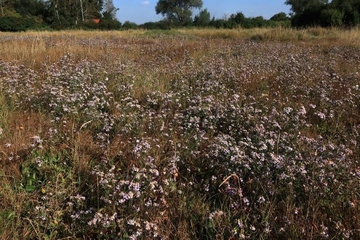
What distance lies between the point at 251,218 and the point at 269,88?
A: 416 cm

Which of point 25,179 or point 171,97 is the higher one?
point 171,97

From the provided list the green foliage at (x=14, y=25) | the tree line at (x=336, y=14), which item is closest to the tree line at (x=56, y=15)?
the green foliage at (x=14, y=25)

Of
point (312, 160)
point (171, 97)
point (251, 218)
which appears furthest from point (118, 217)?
point (171, 97)

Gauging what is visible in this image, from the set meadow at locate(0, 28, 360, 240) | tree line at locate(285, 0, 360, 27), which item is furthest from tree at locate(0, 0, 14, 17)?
meadow at locate(0, 28, 360, 240)

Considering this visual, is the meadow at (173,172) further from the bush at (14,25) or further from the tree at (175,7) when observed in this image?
the tree at (175,7)

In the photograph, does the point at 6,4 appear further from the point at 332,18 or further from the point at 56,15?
the point at 332,18

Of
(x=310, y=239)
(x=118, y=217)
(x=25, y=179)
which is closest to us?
(x=310, y=239)

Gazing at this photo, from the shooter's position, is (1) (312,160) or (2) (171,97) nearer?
(1) (312,160)

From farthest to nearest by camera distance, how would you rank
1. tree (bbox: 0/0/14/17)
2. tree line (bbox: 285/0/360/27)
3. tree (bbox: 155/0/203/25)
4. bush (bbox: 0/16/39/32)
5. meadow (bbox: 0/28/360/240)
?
1. tree (bbox: 155/0/203/25)
2. tree (bbox: 0/0/14/17)
3. bush (bbox: 0/16/39/32)
4. tree line (bbox: 285/0/360/27)
5. meadow (bbox: 0/28/360/240)

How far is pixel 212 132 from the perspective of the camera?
420 centimetres

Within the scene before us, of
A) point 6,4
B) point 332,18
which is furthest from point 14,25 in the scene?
point 332,18

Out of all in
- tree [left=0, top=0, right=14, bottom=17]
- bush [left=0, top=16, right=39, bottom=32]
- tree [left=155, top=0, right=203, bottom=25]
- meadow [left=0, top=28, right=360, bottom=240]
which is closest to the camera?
meadow [left=0, top=28, right=360, bottom=240]

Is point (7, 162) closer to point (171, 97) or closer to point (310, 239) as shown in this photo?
point (171, 97)

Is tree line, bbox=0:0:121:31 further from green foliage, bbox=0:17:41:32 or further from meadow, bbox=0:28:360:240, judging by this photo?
meadow, bbox=0:28:360:240
